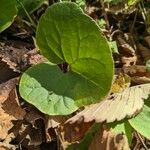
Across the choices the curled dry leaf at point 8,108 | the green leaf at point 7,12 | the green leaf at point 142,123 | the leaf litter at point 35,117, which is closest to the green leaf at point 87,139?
the leaf litter at point 35,117

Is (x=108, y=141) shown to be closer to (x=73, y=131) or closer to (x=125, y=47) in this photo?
(x=73, y=131)

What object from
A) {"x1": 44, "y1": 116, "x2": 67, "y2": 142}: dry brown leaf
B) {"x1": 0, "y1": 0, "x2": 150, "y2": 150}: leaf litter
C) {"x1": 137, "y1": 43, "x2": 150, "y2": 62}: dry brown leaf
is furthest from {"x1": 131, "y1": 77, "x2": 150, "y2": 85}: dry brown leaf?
{"x1": 44, "y1": 116, "x2": 67, "y2": 142}: dry brown leaf

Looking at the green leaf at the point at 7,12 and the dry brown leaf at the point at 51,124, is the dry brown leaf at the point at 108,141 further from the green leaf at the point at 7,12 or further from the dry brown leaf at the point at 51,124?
the green leaf at the point at 7,12

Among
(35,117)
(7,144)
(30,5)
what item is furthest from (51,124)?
(30,5)

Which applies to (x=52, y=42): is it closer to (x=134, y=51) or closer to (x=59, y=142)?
(x=59, y=142)

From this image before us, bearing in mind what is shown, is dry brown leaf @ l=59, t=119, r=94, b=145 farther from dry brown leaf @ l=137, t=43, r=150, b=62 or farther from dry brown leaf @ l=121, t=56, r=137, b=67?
dry brown leaf @ l=137, t=43, r=150, b=62
